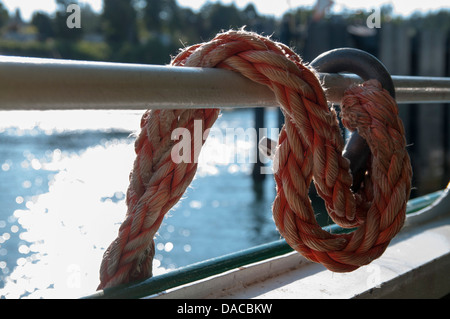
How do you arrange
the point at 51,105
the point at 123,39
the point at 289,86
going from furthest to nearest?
the point at 123,39, the point at 289,86, the point at 51,105

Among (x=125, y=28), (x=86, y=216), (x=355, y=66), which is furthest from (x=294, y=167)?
(x=125, y=28)

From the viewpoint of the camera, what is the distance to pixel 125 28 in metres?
53.2

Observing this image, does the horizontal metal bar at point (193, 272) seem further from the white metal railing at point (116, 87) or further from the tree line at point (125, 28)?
the tree line at point (125, 28)

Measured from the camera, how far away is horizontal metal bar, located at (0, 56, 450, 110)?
739mm

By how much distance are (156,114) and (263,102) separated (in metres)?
0.21

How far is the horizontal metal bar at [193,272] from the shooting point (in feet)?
3.62

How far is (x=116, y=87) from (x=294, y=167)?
1.30 ft

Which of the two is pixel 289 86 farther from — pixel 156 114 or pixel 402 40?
pixel 402 40

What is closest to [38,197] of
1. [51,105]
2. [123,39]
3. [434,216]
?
[434,216]

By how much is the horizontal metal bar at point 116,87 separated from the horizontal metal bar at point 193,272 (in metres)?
0.43

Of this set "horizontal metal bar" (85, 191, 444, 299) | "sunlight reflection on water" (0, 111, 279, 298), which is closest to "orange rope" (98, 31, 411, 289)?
"horizontal metal bar" (85, 191, 444, 299)

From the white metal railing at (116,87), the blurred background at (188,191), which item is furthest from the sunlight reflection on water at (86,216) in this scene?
the white metal railing at (116,87)

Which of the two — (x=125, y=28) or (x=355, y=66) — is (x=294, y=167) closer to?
(x=355, y=66)
